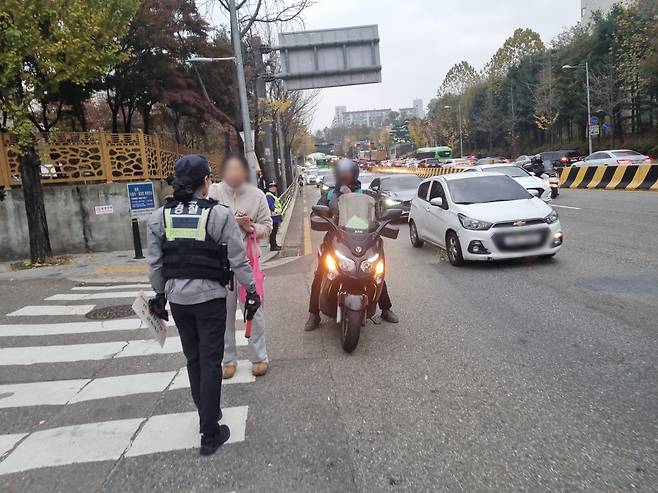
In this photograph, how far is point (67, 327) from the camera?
662 cm

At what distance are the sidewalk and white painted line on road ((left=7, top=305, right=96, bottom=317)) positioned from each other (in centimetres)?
217

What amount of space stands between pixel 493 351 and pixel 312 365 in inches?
66.2

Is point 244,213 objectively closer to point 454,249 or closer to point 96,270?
point 454,249

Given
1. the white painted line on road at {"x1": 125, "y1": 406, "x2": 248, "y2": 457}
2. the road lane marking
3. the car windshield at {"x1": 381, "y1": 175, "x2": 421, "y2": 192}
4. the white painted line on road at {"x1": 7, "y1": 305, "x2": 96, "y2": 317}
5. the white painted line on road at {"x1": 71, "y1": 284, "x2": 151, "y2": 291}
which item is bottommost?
the white painted line on road at {"x1": 71, "y1": 284, "x2": 151, "y2": 291}

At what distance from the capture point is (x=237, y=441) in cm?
348

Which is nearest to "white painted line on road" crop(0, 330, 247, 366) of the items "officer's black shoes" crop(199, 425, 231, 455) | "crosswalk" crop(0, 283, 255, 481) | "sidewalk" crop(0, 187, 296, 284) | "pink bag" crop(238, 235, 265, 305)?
"crosswalk" crop(0, 283, 255, 481)

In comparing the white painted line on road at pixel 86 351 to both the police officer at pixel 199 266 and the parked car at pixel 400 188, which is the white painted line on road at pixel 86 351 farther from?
the parked car at pixel 400 188

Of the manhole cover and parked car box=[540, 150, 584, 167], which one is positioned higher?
parked car box=[540, 150, 584, 167]

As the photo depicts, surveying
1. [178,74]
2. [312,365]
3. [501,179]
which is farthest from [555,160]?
[312,365]

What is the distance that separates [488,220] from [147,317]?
20.0 ft

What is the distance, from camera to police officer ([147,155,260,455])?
332 cm

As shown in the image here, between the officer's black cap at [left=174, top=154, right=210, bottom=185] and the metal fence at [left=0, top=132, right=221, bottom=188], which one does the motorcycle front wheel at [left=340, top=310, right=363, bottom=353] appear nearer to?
the officer's black cap at [left=174, top=154, right=210, bottom=185]

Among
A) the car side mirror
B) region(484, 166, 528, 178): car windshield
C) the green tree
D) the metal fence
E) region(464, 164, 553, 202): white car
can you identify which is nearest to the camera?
the car side mirror

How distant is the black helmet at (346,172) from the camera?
19.0 ft
